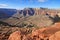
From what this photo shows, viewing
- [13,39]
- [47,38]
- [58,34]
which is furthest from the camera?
[13,39]

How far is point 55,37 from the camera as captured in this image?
1802 centimetres

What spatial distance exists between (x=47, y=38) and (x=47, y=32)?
188 centimetres

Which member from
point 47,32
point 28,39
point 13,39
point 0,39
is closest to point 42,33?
point 47,32

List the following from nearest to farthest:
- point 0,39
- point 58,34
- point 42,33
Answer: point 58,34
point 42,33
point 0,39

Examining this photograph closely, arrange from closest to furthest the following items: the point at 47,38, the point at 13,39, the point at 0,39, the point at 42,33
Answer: the point at 47,38 < the point at 42,33 < the point at 13,39 < the point at 0,39

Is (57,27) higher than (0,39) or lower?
higher

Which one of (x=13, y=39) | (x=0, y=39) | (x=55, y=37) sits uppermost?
(x=55, y=37)

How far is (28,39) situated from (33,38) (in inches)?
43.5

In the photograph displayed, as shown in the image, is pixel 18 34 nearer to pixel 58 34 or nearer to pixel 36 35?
pixel 36 35

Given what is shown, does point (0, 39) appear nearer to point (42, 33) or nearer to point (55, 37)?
point (42, 33)

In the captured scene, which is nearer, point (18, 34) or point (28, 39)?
point (28, 39)

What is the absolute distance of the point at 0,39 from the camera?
30656 millimetres

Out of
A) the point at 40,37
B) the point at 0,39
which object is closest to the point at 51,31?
the point at 40,37

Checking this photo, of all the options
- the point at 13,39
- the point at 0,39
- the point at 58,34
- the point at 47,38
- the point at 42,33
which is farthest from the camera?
the point at 0,39
